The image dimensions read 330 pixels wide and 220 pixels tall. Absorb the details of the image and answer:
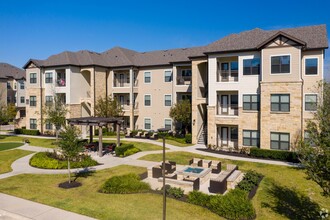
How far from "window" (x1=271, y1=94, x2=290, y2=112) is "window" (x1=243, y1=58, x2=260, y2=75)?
340cm

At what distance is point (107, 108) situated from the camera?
3619cm

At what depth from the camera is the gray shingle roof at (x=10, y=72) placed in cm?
5739

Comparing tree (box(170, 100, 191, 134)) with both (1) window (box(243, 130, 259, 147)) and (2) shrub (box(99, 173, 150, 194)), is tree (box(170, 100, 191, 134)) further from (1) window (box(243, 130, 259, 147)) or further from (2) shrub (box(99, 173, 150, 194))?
(2) shrub (box(99, 173, 150, 194))

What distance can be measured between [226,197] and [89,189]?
8401 millimetres

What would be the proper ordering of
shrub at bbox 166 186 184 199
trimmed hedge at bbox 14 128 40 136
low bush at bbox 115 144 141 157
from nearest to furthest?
1. shrub at bbox 166 186 184 199
2. low bush at bbox 115 144 141 157
3. trimmed hedge at bbox 14 128 40 136

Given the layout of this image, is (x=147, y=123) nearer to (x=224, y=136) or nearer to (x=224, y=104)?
(x=224, y=136)

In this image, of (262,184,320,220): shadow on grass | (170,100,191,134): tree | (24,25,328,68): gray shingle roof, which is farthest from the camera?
(170,100,191,134): tree

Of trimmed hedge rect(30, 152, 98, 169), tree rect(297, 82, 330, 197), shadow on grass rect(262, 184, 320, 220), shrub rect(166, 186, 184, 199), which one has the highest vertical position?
tree rect(297, 82, 330, 197)

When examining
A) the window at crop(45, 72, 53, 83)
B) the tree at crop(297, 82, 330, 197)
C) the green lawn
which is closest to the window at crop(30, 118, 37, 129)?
the green lawn

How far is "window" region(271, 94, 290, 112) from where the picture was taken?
24.7 metres

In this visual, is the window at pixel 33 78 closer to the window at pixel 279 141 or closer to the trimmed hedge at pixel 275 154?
the trimmed hedge at pixel 275 154

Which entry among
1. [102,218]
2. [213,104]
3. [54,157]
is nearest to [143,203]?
[102,218]

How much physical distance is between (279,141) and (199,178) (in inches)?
480

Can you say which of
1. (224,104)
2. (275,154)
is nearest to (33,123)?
(224,104)
